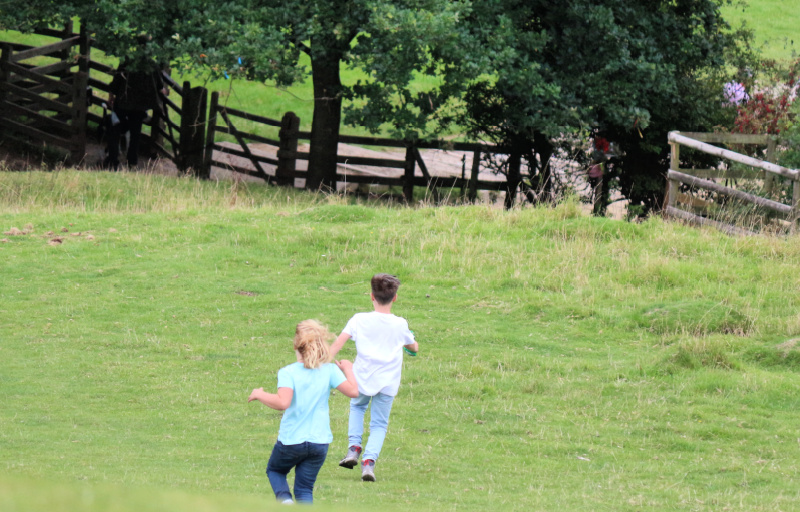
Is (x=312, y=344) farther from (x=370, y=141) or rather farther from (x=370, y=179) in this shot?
(x=370, y=179)

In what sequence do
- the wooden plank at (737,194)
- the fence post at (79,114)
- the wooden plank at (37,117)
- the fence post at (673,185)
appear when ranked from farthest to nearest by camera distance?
the wooden plank at (37,117)
the fence post at (79,114)
the fence post at (673,185)
the wooden plank at (737,194)

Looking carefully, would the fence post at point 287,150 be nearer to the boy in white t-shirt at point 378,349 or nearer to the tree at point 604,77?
the tree at point 604,77

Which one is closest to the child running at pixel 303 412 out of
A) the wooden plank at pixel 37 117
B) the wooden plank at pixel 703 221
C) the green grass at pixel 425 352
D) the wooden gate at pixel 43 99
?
the green grass at pixel 425 352

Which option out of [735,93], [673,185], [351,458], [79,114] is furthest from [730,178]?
[79,114]

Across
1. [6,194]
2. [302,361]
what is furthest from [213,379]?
[6,194]

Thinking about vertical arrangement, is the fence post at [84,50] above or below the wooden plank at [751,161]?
above

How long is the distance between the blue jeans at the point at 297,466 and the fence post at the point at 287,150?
1636 centimetres

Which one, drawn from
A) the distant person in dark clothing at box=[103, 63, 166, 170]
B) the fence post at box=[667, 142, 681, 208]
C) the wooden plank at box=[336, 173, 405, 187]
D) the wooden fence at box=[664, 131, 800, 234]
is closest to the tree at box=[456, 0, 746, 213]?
the wooden plank at box=[336, 173, 405, 187]

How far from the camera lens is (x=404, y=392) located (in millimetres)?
8969

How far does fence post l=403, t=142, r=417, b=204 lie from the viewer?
69.9ft

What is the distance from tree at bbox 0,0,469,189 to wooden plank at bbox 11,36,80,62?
8.34 feet

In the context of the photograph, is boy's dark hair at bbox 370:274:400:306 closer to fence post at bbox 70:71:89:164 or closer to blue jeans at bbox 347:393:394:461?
blue jeans at bbox 347:393:394:461

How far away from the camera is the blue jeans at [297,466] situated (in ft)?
17.6

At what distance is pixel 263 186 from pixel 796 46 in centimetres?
2888
